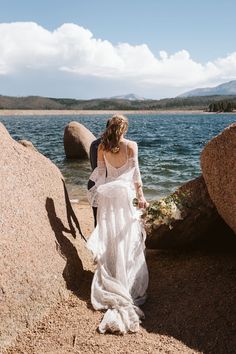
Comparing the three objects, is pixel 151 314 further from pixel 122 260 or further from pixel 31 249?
pixel 31 249

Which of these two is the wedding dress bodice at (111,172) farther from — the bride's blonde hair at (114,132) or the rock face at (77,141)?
the rock face at (77,141)

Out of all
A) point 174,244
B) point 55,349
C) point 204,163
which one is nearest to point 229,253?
point 174,244

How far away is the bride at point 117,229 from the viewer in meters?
5.80

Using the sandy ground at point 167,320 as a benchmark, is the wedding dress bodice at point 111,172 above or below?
above

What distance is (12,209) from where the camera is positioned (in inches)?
218

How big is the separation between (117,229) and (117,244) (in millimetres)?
214

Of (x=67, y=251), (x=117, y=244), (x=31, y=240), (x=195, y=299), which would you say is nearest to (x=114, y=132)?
(x=117, y=244)

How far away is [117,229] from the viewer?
6199 millimetres

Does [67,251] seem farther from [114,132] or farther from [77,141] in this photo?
[77,141]

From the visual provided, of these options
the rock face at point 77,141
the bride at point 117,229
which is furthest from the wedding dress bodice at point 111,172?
the rock face at point 77,141

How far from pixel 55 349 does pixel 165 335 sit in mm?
1217

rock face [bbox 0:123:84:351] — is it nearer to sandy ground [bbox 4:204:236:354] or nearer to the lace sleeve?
sandy ground [bbox 4:204:236:354]

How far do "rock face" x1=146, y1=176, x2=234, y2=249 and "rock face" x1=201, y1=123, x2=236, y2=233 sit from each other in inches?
29.9

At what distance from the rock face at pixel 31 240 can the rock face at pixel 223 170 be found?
2037 mm
